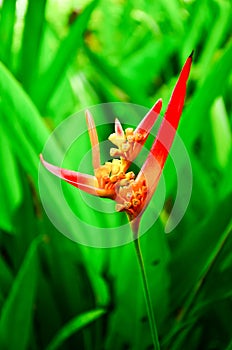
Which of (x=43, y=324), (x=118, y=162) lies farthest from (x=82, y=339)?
(x=118, y=162)

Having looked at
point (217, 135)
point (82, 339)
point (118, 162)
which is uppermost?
Answer: point (118, 162)

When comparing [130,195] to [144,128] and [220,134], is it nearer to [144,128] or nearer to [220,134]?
[144,128]

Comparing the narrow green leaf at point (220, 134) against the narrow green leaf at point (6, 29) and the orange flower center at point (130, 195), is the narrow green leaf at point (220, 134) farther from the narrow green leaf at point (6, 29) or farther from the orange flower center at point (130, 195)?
the orange flower center at point (130, 195)

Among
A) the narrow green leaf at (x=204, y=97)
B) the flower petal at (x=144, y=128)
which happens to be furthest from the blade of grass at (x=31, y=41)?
the flower petal at (x=144, y=128)

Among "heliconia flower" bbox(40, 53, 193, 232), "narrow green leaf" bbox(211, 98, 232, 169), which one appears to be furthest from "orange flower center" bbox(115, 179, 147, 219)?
"narrow green leaf" bbox(211, 98, 232, 169)

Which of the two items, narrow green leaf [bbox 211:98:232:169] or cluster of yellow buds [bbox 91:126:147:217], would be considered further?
narrow green leaf [bbox 211:98:232:169]

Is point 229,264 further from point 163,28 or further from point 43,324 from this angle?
point 163,28

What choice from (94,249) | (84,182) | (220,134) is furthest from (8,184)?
(84,182)

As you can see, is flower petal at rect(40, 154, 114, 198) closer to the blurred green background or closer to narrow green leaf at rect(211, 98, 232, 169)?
the blurred green background
